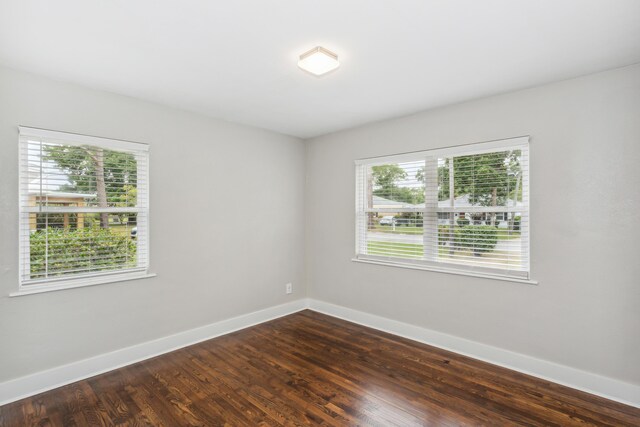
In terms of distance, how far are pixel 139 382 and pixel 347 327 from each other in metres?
2.29

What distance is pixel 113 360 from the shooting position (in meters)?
2.95

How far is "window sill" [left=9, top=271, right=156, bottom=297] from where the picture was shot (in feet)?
8.39

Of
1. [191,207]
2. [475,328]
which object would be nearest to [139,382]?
[191,207]

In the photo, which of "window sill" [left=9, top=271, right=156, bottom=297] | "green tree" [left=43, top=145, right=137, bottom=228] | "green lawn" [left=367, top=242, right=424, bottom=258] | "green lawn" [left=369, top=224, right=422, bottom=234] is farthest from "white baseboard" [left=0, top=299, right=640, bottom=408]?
"green tree" [left=43, top=145, right=137, bottom=228]

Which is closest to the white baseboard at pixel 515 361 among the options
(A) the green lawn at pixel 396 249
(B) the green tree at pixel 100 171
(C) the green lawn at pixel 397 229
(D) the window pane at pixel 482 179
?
(A) the green lawn at pixel 396 249

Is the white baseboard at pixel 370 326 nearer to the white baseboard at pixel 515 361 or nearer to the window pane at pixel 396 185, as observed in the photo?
the white baseboard at pixel 515 361

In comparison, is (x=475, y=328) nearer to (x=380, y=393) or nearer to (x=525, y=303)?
(x=525, y=303)

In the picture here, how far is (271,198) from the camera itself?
14.5ft

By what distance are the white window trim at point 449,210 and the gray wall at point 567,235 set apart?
0.06 metres

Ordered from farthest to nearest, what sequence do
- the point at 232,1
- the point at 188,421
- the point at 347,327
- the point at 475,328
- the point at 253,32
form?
the point at 347,327, the point at 475,328, the point at 188,421, the point at 253,32, the point at 232,1

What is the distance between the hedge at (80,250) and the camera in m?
2.62

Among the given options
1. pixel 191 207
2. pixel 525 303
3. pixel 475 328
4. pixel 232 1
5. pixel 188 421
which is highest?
pixel 232 1

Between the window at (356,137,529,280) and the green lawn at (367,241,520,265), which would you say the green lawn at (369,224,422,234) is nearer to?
the window at (356,137,529,280)

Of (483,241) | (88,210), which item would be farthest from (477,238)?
(88,210)
